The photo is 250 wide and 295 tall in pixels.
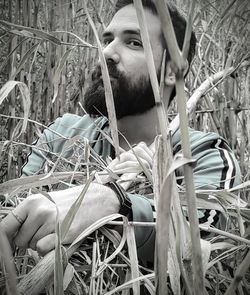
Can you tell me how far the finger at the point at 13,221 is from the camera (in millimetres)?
498

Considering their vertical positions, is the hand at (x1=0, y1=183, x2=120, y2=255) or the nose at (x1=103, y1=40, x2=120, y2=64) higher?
the nose at (x1=103, y1=40, x2=120, y2=64)

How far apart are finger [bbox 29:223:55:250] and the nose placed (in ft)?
2.80

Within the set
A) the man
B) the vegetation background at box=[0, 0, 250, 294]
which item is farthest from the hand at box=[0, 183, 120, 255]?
the vegetation background at box=[0, 0, 250, 294]

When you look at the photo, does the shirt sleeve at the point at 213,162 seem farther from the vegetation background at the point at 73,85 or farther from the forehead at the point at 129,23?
the forehead at the point at 129,23

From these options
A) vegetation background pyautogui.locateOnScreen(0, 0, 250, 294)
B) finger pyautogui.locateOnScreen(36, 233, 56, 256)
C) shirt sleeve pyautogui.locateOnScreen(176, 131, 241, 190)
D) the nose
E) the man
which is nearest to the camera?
finger pyautogui.locateOnScreen(36, 233, 56, 256)

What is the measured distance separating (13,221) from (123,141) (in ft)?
2.97

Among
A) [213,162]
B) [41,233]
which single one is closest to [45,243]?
[41,233]

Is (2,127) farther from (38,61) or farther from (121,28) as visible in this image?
(121,28)

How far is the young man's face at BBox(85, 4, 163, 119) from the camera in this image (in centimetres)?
135

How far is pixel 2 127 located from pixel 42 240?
886 millimetres

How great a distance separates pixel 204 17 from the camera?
1285mm

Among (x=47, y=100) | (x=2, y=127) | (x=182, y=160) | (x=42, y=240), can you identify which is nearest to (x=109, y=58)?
(x=47, y=100)

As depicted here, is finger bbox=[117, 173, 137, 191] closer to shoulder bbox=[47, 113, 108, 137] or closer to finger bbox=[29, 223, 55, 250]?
finger bbox=[29, 223, 55, 250]

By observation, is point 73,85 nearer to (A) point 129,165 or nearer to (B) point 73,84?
(B) point 73,84
